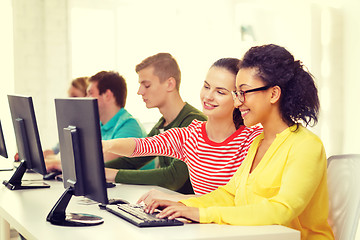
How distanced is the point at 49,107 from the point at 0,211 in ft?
12.2

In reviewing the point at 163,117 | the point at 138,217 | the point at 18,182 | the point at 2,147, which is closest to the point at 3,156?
the point at 2,147

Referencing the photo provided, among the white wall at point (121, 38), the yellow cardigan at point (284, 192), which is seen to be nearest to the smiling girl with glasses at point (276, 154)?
the yellow cardigan at point (284, 192)

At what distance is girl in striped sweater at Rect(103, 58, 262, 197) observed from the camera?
2.16 m

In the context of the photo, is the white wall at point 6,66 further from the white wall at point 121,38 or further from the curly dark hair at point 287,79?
the curly dark hair at point 287,79

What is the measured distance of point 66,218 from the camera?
1.72 m

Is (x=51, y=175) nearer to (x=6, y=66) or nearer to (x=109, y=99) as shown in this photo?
(x=109, y=99)

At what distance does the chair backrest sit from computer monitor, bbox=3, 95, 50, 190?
1286 mm

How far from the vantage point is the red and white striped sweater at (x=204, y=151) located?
218cm

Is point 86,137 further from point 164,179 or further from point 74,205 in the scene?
point 164,179

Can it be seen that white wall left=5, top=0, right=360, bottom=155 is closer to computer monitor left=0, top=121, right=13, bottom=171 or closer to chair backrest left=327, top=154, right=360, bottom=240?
computer monitor left=0, top=121, right=13, bottom=171

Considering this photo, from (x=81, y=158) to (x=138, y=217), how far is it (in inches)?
10.7

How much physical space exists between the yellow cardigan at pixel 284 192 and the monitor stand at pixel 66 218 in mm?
326

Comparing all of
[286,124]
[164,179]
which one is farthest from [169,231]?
[164,179]

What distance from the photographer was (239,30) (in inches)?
220
